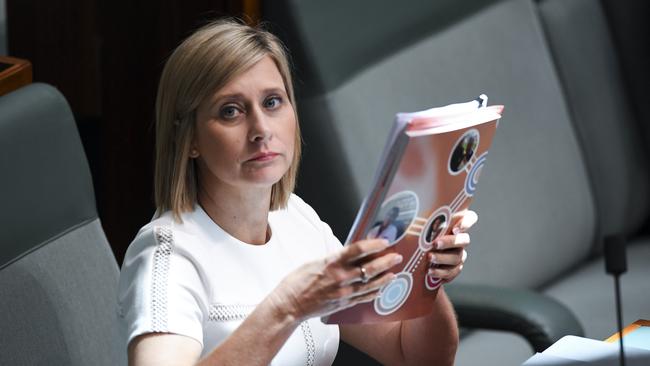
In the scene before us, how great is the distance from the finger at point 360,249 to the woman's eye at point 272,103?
277 mm

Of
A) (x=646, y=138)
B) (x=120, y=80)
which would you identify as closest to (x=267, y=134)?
(x=120, y=80)

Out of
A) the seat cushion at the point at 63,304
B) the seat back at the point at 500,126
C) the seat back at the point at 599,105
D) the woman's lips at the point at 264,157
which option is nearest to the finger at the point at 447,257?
the woman's lips at the point at 264,157

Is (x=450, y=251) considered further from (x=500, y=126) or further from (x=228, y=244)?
(x=500, y=126)

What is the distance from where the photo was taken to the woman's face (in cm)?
137

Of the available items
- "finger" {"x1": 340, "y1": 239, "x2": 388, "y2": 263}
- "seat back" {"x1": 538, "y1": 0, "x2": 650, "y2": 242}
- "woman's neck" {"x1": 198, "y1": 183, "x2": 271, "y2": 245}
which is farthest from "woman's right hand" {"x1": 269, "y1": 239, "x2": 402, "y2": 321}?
"seat back" {"x1": 538, "y1": 0, "x2": 650, "y2": 242}

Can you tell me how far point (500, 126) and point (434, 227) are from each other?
1.17 meters

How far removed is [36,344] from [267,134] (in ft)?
1.28

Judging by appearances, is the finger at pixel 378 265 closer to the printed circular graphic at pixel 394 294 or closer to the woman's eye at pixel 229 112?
the printed circular graphic at pixel 394 294

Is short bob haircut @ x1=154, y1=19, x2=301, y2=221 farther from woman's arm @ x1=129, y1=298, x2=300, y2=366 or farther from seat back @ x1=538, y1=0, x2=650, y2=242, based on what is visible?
seat back @ x1=538, y1=0, x2=650, y2=242

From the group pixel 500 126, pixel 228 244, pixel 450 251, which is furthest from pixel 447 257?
pixel 500 126

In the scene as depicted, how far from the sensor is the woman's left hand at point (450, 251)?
1.37m

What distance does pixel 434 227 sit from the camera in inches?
52.4

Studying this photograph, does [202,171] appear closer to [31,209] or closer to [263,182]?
[263,182]

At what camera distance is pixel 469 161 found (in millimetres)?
1325
